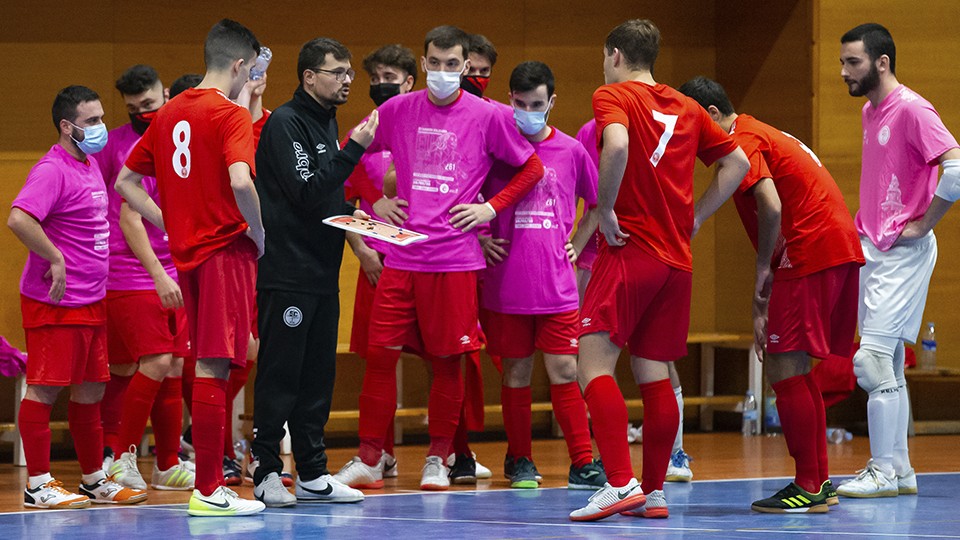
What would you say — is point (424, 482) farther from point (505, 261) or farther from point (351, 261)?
point (351, 261)

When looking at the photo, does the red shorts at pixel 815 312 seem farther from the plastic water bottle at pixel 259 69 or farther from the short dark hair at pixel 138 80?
the short dark hair at pixel 138 80

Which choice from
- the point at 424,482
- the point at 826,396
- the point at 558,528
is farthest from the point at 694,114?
the point at 826,396

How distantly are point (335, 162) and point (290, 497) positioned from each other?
1.38m

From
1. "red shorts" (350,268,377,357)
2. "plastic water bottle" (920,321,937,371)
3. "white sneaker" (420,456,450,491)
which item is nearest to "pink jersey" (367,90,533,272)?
"red shorts" (350,268,377,357)

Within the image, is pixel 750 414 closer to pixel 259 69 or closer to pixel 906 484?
pixel 906 484

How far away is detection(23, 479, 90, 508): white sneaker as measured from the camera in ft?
19.5

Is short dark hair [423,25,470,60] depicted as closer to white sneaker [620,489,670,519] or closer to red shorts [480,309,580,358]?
red shorts [480,309,580,358]

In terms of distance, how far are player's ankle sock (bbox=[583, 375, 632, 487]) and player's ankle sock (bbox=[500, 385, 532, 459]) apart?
1338 millimetres

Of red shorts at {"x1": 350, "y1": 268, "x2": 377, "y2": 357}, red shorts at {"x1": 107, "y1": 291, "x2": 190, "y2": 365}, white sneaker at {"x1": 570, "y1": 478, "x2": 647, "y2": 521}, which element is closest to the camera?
white sneaker at {"x1": 570, "y1": 478, "x2": 647, "y2": 521}

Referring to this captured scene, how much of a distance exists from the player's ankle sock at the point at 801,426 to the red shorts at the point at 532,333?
46.5 inches

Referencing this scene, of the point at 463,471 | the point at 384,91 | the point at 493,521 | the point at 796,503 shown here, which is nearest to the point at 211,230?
the point at 493,521

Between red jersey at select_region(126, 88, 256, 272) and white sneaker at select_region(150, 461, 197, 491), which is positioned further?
white sneaker at select_region(150, 461, 197, 491)

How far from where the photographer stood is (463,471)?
688 cm

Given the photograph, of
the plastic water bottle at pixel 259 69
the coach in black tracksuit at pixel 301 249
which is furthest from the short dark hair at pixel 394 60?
the coach in black tracksuit at pixel 301 249
